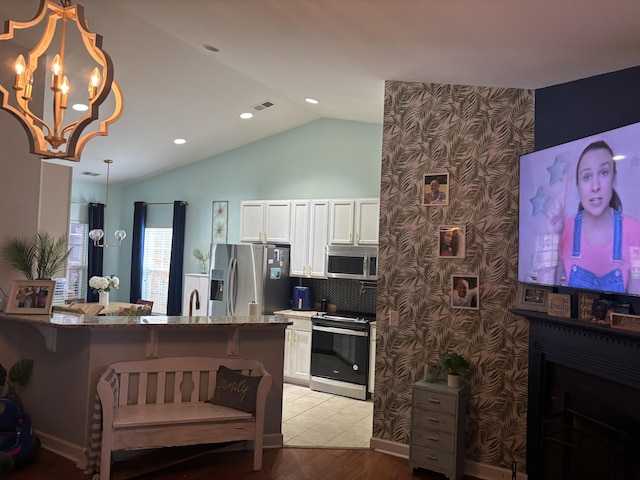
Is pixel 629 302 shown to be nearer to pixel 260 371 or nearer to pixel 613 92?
pixel 613 92

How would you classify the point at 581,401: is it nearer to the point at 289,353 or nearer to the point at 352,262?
the point at 352,262

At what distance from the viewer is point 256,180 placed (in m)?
7.07

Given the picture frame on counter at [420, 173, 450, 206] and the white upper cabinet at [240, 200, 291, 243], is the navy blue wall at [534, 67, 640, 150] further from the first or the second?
the white upper cabinet at [240, 200, 291, 243]

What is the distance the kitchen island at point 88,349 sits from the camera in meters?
3.41

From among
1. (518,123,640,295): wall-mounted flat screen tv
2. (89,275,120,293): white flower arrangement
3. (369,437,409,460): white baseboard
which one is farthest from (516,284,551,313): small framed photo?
(89,275,120,293): white flower arrangement

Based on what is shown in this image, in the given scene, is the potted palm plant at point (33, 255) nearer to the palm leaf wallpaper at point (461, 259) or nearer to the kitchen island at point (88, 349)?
the kitchen island at point (88, 349)

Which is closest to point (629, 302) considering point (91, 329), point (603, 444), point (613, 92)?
point (603, 444)

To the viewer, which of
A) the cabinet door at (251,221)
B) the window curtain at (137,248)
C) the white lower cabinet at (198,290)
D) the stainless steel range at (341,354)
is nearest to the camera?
the stainless steel range at (341,354)

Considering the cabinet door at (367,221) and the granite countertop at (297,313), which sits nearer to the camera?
the cabinet door at (367,221)

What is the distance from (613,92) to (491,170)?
952mm

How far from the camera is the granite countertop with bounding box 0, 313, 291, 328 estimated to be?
10.7 feet

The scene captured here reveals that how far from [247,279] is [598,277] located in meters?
4.17

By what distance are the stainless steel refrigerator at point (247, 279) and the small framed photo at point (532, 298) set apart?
327 cm

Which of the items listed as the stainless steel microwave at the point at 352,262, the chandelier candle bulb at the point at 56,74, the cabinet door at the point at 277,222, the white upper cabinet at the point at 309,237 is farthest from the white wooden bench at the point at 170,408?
the cabinet door at the point at 277,222
